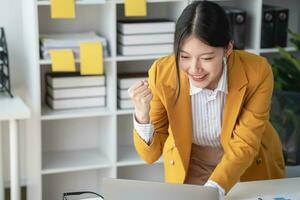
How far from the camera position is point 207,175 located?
2131mm

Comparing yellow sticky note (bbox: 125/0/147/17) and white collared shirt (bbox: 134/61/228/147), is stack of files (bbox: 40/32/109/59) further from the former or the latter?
white collared shirt (bbox: 134/61/228/147)

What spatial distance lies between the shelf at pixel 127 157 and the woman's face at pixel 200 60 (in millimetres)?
1346

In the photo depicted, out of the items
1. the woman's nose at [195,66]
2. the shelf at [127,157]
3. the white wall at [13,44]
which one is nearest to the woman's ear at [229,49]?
the woman's nose at [195,66]

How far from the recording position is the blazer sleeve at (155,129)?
1.98m

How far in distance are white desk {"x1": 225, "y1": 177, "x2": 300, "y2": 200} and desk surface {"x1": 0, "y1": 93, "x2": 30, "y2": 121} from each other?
1.19m

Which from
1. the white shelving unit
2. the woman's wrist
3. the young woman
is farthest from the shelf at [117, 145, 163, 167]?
the woman's wrist

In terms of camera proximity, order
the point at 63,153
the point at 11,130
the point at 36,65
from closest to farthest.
→ the point at 11,130 < the point at 36,65 < the point at 63,153

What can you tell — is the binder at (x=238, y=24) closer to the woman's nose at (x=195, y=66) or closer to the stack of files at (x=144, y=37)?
the stack of files at (x=144, y=37)

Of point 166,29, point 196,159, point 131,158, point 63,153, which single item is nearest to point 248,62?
point 196,159

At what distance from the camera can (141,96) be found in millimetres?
1836

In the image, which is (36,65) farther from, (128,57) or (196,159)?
(196,159)

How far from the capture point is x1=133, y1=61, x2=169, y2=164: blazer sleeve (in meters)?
1.98

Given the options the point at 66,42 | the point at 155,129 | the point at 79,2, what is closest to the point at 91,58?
the point at 66,42

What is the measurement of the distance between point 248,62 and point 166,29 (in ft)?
3.62
